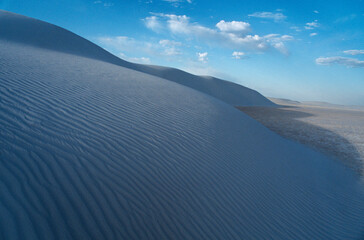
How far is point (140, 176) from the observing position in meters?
2.58

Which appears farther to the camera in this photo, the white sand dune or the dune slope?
the dune slope

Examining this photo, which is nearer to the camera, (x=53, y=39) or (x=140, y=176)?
(x=140, y=176)

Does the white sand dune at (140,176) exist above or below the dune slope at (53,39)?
below

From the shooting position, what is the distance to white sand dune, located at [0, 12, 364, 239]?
1.93 m

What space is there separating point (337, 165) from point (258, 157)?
372 centimetres

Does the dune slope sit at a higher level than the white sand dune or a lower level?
higher

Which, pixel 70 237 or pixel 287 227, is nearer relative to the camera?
pixel 70 237

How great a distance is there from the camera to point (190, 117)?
5.05 meters

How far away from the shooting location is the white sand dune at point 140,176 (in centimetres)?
193

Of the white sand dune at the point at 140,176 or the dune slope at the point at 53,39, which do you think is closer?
the white sand dune at the point at 140,176

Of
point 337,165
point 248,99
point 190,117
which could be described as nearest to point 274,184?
point 190,117

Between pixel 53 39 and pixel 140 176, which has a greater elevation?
pixel 53 39

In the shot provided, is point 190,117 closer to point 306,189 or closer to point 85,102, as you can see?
point 85,102

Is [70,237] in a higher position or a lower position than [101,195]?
lower
